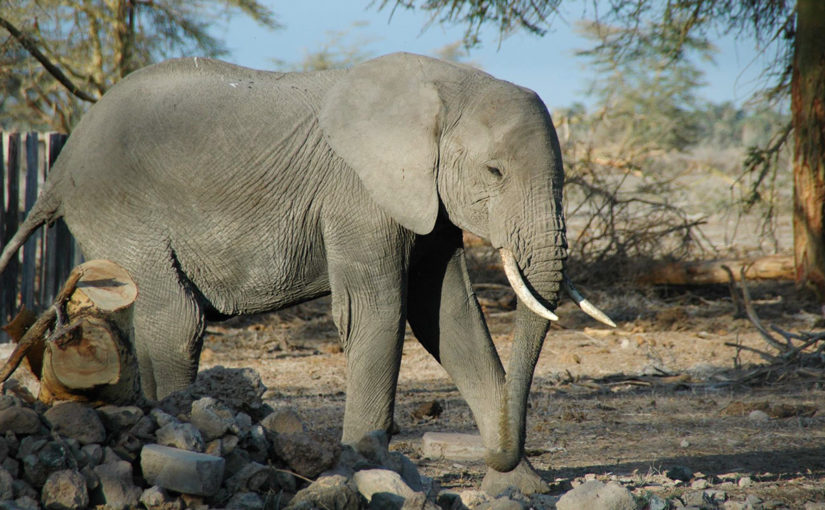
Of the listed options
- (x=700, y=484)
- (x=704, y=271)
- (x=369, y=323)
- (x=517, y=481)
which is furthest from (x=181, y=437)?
(x=704, y=271)

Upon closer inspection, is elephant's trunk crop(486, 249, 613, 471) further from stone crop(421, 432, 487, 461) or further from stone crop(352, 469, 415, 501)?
stone crop(421, 432, 487, 461)

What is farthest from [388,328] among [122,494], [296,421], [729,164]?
[729,164]

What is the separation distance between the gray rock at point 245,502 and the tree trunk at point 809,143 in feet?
29.2

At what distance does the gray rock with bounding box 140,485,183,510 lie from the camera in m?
3.38

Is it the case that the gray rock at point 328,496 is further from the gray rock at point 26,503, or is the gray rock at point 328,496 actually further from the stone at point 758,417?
the stone at point 758,417

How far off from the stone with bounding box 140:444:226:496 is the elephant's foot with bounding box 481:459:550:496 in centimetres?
175

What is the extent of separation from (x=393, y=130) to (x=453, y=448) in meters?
2.03

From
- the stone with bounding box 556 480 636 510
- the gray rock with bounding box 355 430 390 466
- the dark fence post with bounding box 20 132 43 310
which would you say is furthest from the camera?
the dark fence post with bounding box 20 132 43 310

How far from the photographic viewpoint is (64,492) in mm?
3281

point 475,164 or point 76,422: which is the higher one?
point 475,164

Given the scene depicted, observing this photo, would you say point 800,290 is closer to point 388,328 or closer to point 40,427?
point 388,328

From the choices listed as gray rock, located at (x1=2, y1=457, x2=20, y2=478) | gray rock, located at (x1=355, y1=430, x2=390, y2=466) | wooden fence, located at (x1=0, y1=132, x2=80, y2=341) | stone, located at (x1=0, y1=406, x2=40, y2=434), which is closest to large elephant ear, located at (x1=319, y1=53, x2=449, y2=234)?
gray rock, located at (x1=355, y1=430, x2=390, y2=466)

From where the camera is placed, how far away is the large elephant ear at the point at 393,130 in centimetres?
484

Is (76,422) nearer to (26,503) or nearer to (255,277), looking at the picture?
(26,503)
